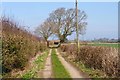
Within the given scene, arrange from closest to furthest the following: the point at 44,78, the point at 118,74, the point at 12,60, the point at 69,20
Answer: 1. the point at 118,74
2. the point at 44,78
3. the point at 12,60
4. the point at 69,20

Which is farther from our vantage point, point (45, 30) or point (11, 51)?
point (45, 30)

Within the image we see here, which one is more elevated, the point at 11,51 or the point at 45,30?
the point at 45,30

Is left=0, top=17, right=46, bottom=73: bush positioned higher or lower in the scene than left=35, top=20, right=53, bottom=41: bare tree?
lower

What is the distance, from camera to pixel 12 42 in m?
17.6

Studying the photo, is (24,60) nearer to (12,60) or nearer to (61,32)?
(12,60)

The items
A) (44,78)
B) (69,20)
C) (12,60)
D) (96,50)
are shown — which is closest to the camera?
(44,78)

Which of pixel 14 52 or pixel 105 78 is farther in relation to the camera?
pixel 14 52

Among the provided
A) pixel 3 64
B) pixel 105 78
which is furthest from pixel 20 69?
pixel 105 78

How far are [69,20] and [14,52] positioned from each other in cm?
6668

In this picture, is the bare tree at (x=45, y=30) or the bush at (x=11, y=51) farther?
the bare tree at (x=45, y=30)

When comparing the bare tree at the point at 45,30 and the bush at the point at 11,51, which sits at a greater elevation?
the bare tree at the point at 45,30

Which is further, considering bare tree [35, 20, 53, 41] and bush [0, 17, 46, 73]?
bare tree [35, 20, 53, 41]

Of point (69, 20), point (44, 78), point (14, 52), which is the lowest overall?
point (44, 78)

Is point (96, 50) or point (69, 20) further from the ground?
point (69, 20)
